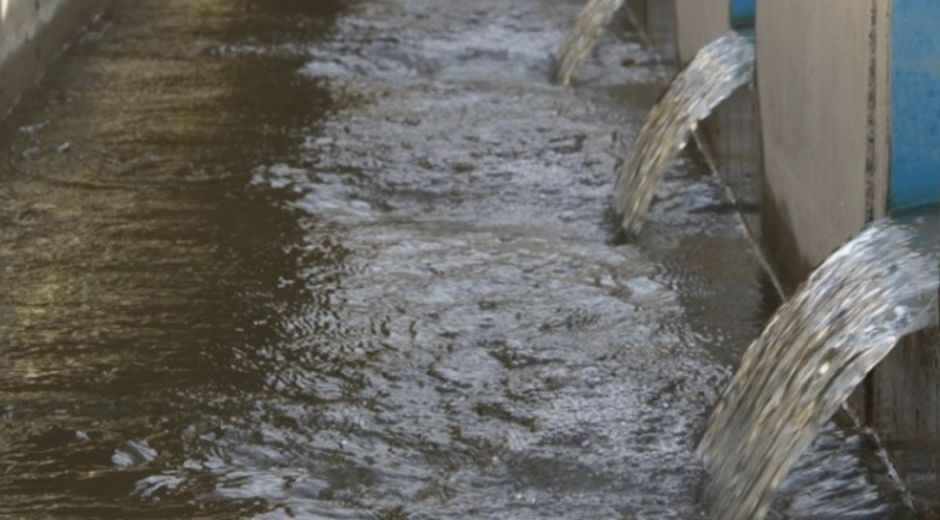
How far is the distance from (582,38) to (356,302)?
159 inches

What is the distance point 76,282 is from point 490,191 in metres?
1.70

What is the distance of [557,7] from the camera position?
38.6 feet

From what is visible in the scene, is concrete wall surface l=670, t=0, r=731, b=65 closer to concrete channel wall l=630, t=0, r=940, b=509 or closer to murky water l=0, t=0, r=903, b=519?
concrete channel wall l=630, t=0, r=940, b=509

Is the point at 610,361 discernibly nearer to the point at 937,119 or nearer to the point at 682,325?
the point at 682,325

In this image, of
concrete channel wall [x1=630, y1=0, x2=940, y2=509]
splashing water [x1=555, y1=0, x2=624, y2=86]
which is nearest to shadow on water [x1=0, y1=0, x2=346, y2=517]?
splashing water [x1=555, y1=0, x2=624, y2=86]

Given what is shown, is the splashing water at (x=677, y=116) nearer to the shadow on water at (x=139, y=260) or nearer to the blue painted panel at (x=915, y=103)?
the shadow on water at (x=139, y=260)

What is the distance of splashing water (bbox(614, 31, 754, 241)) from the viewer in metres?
7.09

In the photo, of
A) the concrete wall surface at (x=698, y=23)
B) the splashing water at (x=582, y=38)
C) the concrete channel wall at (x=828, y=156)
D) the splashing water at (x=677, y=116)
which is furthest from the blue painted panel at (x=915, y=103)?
the splashing water at (x=582, y=38)

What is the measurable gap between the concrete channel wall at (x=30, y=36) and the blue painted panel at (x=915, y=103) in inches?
180

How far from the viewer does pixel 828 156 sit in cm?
575

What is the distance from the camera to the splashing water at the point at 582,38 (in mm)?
9625

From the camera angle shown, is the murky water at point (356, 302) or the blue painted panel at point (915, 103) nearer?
the murky water at point (356, 302)

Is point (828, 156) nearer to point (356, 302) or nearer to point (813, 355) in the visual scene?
point (813, 355)

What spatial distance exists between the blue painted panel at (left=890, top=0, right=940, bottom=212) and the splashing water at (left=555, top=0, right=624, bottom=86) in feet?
14.9
